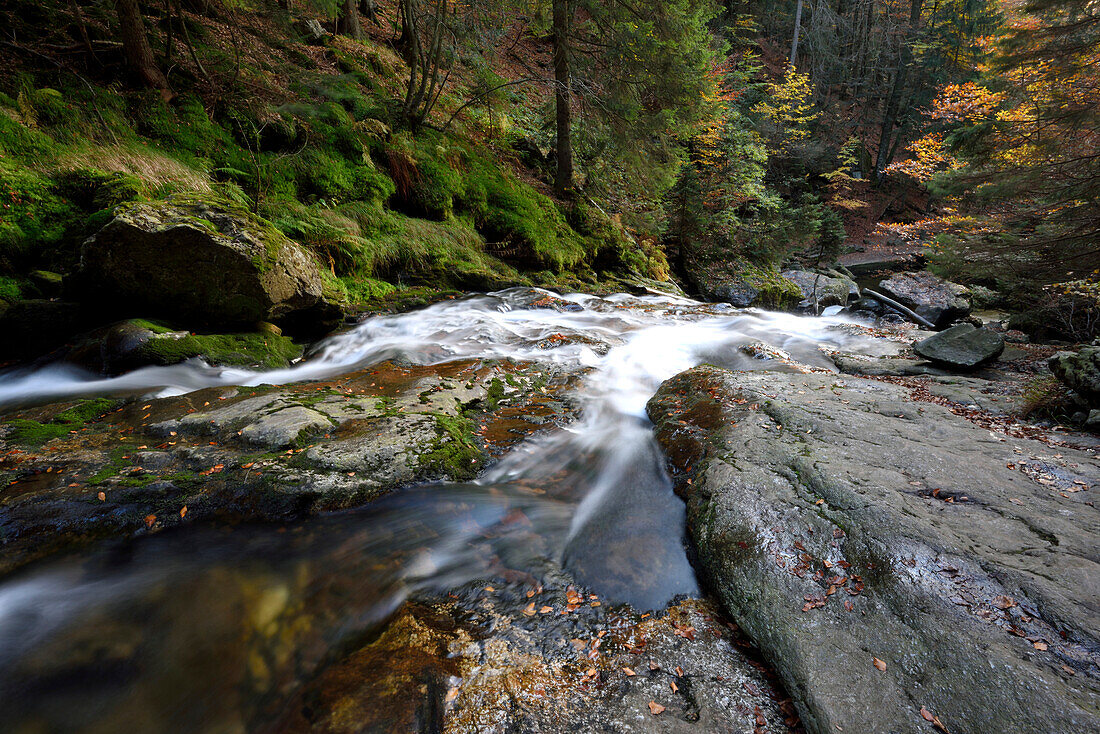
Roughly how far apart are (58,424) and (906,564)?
617 centimetres

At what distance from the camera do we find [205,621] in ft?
7.57

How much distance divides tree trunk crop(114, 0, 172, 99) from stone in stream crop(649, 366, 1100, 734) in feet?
31.2

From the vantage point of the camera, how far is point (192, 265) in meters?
5.03

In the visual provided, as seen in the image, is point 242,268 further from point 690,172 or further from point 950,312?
point 950,312

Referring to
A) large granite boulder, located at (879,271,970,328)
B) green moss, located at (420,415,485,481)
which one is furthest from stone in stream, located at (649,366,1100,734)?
large granite boulder, located at (879,271,970,328)

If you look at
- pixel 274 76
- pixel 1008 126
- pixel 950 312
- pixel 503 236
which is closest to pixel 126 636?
pixel 503 236

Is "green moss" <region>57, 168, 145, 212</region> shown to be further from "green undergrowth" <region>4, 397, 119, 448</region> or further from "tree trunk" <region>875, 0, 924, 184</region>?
"tree trunk" <region>875, 0, 924, 184</region>

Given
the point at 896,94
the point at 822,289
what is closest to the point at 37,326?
the point at 822,289

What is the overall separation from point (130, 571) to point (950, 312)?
55.2 feet

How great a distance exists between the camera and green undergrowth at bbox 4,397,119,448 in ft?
11.1

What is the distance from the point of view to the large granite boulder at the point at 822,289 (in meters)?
16.1

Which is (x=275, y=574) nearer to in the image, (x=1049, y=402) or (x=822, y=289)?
(x=1049, y=402)

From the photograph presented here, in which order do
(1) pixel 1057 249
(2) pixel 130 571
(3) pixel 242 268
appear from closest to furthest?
(2) pixel 130 571 → (3) pixel 242 268 → (1) pixel 1057 249

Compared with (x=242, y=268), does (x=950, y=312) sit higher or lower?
lower
